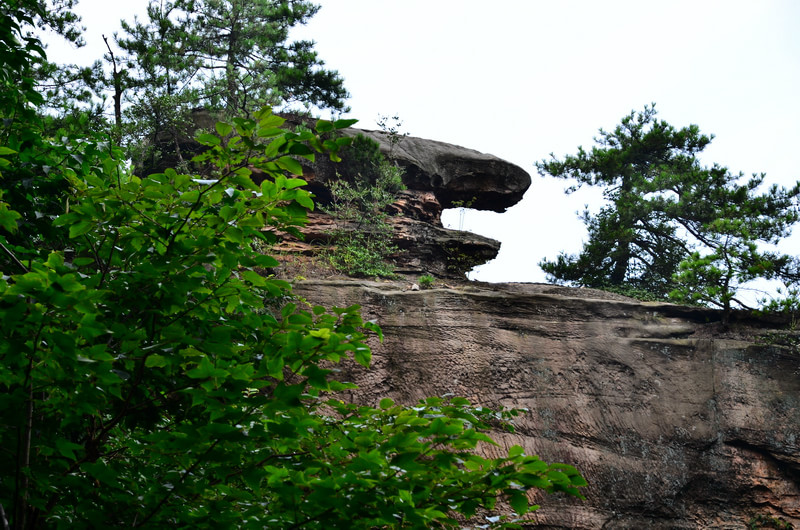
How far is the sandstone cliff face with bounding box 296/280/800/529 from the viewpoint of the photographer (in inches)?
354

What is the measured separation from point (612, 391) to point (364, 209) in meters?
6.37

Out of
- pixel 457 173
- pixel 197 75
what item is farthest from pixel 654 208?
pixel 197 75

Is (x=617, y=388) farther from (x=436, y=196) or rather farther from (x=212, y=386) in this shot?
(x=212, y=386)

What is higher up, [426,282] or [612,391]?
[426,282]

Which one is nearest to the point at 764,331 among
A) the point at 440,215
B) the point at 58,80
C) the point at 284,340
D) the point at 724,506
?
the point at 724,506

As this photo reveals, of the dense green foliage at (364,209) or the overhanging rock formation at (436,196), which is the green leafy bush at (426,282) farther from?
the overhanging rock formation at (436,196)

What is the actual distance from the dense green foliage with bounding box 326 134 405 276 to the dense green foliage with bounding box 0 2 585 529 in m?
8.52

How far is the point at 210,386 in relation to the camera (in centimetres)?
224

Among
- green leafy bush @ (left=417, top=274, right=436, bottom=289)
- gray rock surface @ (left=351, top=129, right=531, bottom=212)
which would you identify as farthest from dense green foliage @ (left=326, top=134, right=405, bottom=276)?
gray rock surface @ (left=351, top=129, right=531, bottom=212)

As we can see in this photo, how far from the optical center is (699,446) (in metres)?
9.30

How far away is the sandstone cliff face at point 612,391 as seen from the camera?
29.5ft

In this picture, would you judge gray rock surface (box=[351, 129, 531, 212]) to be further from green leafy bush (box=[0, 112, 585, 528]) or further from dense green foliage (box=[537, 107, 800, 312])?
green leafy bush (box=[0, 112, 585, 528])

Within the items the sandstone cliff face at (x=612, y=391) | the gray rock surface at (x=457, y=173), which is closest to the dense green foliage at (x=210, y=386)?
the sandstone cliff face at (x=612, y=391)

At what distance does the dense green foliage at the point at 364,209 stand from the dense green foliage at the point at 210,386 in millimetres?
8524
